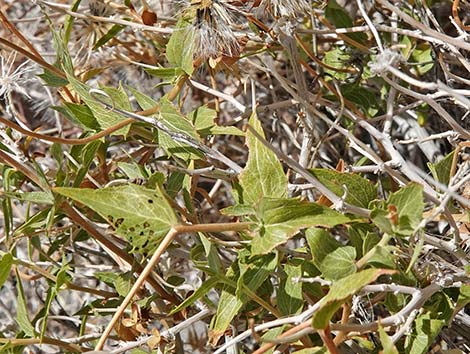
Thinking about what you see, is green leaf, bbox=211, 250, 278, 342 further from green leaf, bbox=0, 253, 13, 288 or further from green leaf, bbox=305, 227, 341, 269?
green leaf, bbox=0, 253, 13, 288

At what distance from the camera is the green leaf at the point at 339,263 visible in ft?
2.38

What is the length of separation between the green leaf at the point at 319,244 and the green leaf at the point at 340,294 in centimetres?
8

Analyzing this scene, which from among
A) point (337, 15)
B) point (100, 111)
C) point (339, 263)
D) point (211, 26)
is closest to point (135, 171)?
point (100, 111)

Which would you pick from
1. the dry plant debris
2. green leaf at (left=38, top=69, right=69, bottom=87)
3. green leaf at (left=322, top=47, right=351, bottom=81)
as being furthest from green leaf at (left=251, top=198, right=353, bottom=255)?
green leaf at (left=322, top=47, right=351, bottom=81)

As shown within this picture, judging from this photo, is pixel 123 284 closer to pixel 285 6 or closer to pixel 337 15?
pixel 285 6

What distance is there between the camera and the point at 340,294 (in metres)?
0.64

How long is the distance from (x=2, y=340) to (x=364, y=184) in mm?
434

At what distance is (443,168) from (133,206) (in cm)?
34

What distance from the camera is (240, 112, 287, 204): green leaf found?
0.74m

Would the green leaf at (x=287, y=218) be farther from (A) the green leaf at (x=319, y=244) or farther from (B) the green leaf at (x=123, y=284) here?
(B) the green leaf at (x=123, y=284)

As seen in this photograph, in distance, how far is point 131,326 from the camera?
0.89m

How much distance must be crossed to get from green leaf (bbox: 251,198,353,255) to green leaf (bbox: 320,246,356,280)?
39 mm

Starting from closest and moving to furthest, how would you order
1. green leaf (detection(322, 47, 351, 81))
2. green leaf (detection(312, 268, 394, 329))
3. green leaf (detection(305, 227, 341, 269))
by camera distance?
green leaf (detection(312, 268, 394, 329)) → green leaf (detection(305, 227, 341, 269)) → green leaf (detection(322, 47, 351, 81))

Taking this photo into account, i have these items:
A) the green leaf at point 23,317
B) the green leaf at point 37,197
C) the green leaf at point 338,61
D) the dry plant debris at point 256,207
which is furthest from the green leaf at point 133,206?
the green leaf at point 338,61
